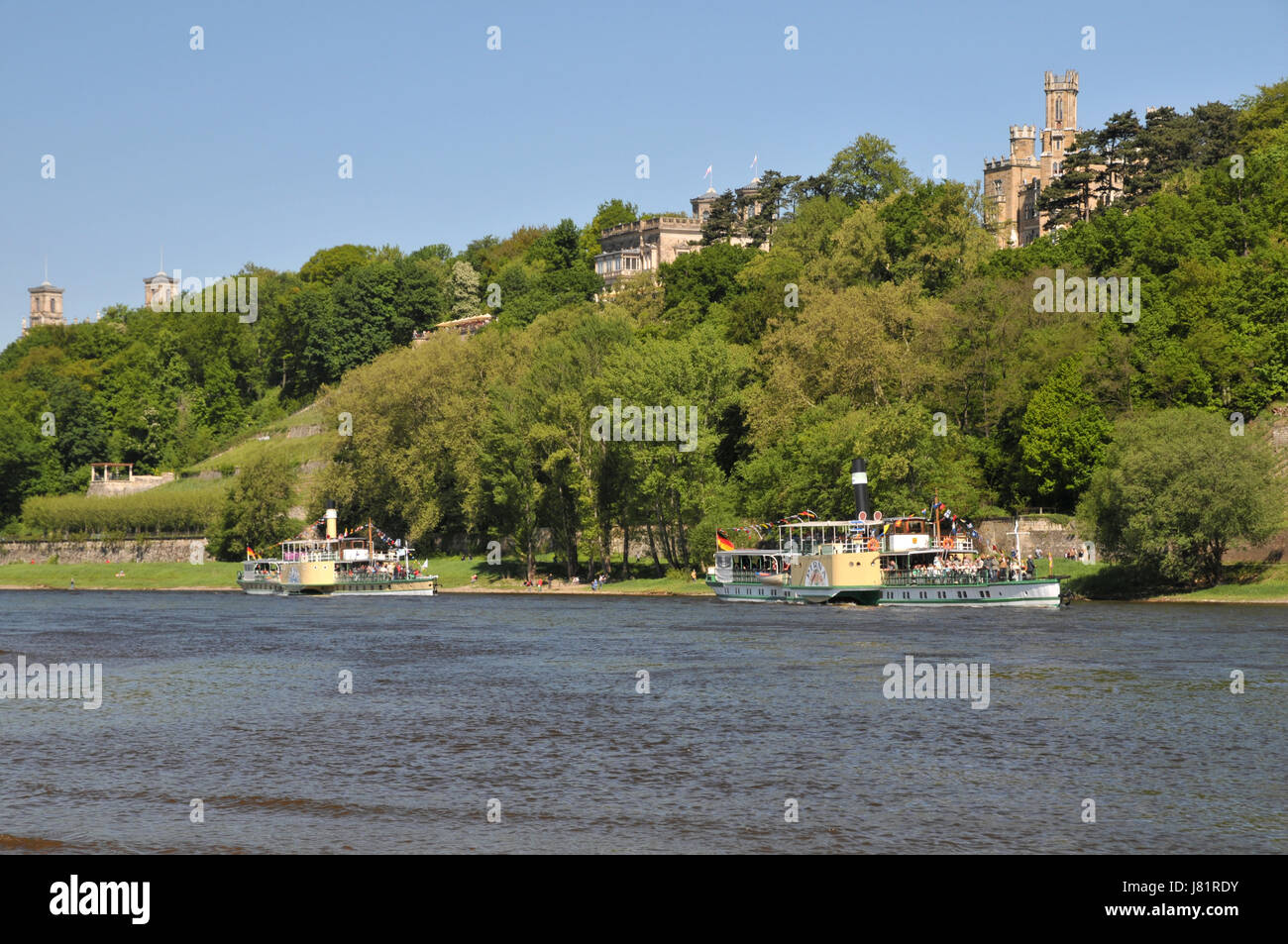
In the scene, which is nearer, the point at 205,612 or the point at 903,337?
the point at 205,612

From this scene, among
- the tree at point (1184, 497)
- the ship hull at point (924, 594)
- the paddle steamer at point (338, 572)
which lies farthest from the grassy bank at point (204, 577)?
the tree at point (1184, 497)

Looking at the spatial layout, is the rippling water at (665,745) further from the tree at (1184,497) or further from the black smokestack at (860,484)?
the black smokestack at (860,484)

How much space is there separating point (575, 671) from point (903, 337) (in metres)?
66.6

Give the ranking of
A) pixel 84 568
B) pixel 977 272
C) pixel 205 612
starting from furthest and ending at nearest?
pixel 84 568
pixel 977 272
pixel 205 612

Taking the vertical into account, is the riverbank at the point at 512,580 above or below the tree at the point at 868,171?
below

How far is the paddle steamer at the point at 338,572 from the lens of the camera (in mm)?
114688

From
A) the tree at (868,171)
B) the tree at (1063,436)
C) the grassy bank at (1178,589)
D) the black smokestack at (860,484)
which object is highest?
the tree at (868,171)

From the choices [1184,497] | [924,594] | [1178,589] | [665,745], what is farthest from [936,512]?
[665,745]

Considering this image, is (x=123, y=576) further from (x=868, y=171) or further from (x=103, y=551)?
(x=868, y=171)

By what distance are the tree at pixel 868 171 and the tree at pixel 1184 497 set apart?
8195 cm

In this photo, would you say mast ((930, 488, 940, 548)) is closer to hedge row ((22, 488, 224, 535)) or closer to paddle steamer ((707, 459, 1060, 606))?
paddle steamer ((707, 459, 1060, 606))
